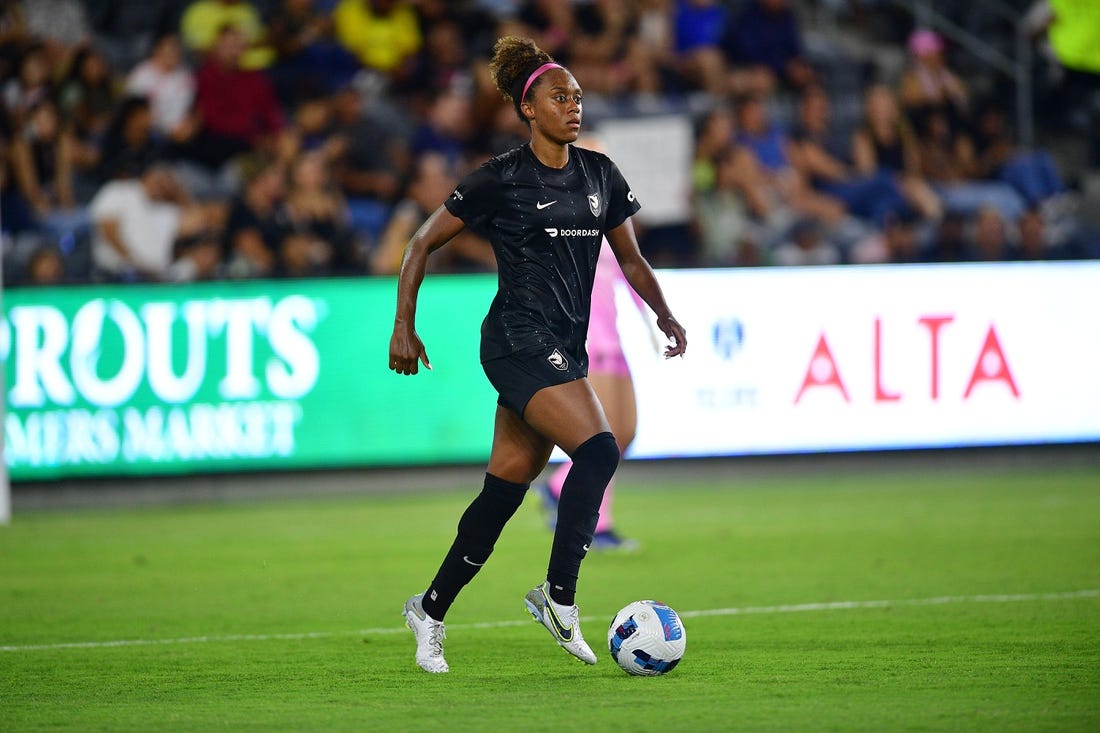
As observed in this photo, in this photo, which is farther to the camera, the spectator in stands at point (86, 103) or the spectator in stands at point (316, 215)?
the spectator in stands at point (86, 103)

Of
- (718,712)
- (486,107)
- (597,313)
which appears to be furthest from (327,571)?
(486,107)

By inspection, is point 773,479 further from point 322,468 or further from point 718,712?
point 718,712

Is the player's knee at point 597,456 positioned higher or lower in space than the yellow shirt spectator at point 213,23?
lower

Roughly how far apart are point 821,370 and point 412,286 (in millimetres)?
8023

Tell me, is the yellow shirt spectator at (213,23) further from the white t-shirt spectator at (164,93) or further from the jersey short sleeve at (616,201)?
the jersey short sleeve at (616,201)

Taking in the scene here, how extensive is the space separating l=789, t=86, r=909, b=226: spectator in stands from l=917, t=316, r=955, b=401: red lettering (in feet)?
8.73

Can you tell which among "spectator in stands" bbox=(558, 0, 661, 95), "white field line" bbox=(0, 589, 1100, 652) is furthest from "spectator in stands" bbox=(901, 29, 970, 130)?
"white field line" bbox=(0, 589, 1100, 652)

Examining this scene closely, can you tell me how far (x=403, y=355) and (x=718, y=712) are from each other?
1723 millimetres

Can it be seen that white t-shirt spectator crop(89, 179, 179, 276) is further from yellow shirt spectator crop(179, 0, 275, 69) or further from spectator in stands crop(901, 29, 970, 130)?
spectator in stands crop(901, 29, 970, 130)

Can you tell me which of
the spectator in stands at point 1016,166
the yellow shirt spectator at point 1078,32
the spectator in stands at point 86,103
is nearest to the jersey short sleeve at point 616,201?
the spectator in stands at point 86,103

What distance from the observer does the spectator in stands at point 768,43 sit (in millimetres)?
17688

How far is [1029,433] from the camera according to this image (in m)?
14.5

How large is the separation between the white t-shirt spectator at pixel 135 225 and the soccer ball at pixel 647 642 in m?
8.40

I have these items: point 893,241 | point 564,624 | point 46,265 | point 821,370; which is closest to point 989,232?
point 893,241
